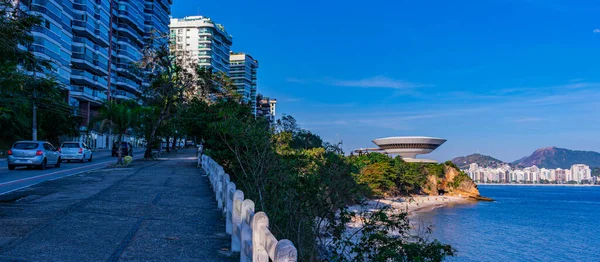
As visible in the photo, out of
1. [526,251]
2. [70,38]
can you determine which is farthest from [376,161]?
[70,38]

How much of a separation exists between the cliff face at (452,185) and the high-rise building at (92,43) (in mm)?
51789

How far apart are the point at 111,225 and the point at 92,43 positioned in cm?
7598

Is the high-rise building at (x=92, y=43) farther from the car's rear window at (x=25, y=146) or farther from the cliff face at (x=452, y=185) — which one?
the cliff face at (x=452, y=185)

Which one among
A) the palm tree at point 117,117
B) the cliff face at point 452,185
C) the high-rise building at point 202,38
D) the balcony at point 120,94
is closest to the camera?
the palm tree at point 117,117

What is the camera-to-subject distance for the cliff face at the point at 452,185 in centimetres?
8700

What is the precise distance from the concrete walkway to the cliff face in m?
76.7

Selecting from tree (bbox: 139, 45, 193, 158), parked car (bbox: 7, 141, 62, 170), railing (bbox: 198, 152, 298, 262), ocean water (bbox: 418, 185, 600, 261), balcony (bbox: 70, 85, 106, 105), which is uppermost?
balcony (bbox: 70, 85, 106, 105)

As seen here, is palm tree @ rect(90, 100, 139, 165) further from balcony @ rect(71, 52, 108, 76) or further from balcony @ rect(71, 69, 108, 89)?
balcony @ rect(71, 52, 108, 76)

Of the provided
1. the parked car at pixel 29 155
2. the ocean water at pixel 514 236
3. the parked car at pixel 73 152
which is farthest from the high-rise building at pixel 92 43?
the ocean water at pixel 514 236

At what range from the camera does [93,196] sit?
42.9ft

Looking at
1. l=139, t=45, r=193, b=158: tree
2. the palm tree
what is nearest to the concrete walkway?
the palm tree

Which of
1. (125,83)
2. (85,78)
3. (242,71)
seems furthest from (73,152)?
(242,71)

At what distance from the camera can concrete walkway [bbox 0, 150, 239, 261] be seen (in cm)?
693

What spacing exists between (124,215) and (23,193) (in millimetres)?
5491
